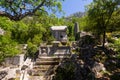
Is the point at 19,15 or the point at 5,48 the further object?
the point at 5,48

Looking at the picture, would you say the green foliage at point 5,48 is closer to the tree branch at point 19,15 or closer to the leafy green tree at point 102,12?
the tree branch at point 19,15

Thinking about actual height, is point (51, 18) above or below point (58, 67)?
above

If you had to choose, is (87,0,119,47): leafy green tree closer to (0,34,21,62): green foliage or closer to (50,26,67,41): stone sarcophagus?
(50,26,67,41): stone sarcophagus

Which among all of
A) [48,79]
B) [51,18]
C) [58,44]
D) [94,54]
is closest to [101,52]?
[94,54]

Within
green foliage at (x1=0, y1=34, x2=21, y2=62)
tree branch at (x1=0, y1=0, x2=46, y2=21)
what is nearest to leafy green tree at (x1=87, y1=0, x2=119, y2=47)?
green foliage at (x1=0, y1=34, x2=21, y2=62)

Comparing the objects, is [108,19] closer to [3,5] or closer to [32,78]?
[32,78]

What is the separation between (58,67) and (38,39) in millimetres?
17404

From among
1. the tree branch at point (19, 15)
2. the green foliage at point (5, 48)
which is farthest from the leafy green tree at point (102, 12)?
the tree branch at point (19, 15)

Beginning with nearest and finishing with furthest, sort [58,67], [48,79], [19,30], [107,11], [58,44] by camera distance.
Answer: [48,79] < [58,67] < [58,44] < [107,11] < [19,30]

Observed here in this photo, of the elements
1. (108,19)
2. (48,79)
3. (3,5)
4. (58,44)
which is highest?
(3,5)

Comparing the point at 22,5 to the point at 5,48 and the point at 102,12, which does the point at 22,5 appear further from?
the point at 102,12

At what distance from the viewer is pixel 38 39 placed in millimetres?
41719

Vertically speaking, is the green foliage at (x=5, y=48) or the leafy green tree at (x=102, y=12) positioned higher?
the leafy green tree at (x=102, y=12)

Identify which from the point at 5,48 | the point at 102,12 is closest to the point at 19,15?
the point at 5,48
